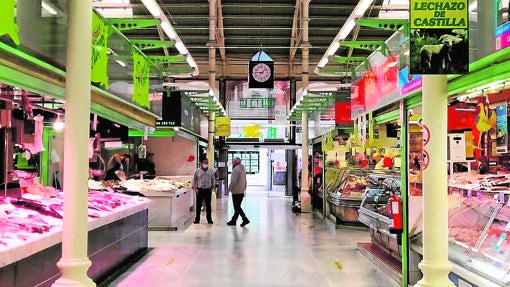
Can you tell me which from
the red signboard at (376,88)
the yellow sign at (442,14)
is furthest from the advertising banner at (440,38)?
the red signboard at (376,88)

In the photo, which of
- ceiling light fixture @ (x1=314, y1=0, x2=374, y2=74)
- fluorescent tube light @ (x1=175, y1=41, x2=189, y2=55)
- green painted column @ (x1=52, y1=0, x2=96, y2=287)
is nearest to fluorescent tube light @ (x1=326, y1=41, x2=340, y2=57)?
ceiling light fixture @ (x1=314, y1=0, x2=374, y2=74)

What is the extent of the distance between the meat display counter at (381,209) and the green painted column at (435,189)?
151 inches

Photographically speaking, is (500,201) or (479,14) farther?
(500,201)

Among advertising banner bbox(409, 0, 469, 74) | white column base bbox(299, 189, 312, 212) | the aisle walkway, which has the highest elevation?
advertising banner bbox(409, 0, 469, 74)

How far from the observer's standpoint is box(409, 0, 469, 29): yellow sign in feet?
11.1

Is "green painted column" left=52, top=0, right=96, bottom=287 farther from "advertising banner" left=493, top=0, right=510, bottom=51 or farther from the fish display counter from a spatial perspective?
the fish display counter

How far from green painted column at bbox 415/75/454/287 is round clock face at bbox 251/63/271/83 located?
1093cm

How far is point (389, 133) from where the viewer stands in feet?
30.9

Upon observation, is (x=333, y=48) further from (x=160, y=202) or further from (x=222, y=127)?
(x=222, y=127)

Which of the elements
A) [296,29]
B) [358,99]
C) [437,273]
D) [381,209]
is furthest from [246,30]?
[437,273]

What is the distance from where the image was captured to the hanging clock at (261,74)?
14422 mm

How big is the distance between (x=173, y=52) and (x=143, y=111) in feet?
42.9

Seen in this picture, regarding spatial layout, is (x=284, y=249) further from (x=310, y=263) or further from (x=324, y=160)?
(x=324, y=160)

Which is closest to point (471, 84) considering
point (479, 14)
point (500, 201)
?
point (479, 14)
